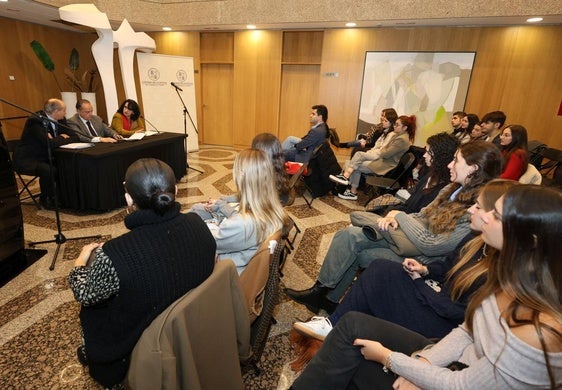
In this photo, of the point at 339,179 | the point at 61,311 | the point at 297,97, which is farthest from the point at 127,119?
the point at 297,97

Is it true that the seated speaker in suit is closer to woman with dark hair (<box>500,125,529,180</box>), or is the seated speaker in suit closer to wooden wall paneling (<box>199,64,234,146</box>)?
wooden wall paneling (<box>199,64,234,146</box>)

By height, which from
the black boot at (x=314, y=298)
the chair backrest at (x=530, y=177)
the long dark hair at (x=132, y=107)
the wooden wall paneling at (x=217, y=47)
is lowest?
the black boot at (x=314, y=298)

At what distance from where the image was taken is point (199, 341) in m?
1.13

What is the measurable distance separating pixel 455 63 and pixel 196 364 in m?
6.92

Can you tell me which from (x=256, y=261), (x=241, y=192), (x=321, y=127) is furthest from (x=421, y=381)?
(x=321, y=127)

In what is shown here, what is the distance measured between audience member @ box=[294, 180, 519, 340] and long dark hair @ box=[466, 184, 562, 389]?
271 millimetres

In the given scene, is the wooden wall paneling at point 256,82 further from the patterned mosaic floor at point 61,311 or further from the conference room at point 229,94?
the patterned mosaic floor at point 61,311

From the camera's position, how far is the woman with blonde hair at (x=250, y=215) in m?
1.76

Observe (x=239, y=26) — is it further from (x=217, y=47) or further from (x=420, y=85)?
(x=420, y=85)

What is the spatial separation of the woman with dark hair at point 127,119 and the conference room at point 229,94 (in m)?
0.45

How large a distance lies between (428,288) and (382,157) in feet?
10.4

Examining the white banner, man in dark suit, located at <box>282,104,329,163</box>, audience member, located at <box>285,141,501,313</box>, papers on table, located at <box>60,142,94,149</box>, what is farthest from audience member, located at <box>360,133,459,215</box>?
the white banner

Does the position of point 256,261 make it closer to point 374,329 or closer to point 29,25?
point 374,329

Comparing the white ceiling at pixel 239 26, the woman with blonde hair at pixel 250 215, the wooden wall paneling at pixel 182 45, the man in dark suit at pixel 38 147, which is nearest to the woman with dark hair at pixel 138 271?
the woman with blonde hair at pixel 250 215
